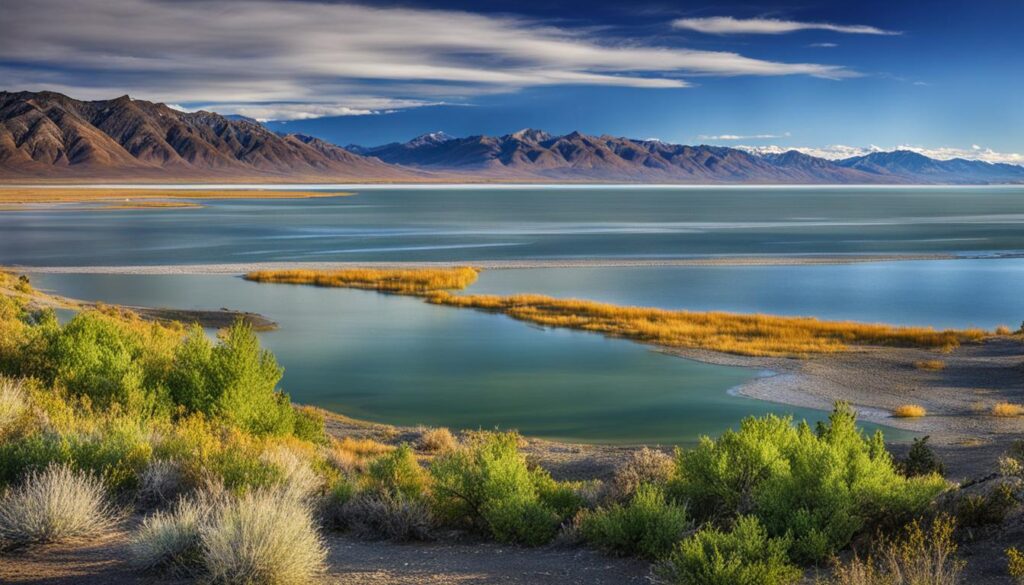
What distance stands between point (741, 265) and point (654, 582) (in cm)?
6079

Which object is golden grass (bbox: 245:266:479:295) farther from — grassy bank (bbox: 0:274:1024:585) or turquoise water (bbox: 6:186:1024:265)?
grassy bank (bbox: 0:274:1024:585)

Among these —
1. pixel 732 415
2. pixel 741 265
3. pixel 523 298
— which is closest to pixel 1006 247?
pixel 741 265

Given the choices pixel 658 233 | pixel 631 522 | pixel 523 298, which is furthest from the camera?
pixel 658 233

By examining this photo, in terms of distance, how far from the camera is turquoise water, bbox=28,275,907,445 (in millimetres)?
24750

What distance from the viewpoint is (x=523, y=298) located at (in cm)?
4638

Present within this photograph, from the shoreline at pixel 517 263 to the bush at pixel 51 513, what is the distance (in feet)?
167

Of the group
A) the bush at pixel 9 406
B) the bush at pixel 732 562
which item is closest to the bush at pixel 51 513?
the bush at pixel 9 406

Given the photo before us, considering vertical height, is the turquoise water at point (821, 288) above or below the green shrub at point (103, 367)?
below

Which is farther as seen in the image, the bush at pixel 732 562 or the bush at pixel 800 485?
the bush at pixel 800 485

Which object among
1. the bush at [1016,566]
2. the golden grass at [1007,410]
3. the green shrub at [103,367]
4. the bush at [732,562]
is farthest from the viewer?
the golden grass at [1007,410]

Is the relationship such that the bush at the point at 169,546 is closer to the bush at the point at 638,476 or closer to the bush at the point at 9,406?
the bush at the point at 638,476

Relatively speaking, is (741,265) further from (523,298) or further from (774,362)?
(774,362)

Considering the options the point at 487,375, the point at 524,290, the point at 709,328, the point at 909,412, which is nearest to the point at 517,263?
the point at 524,290

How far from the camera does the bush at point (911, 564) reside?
22.6ft
